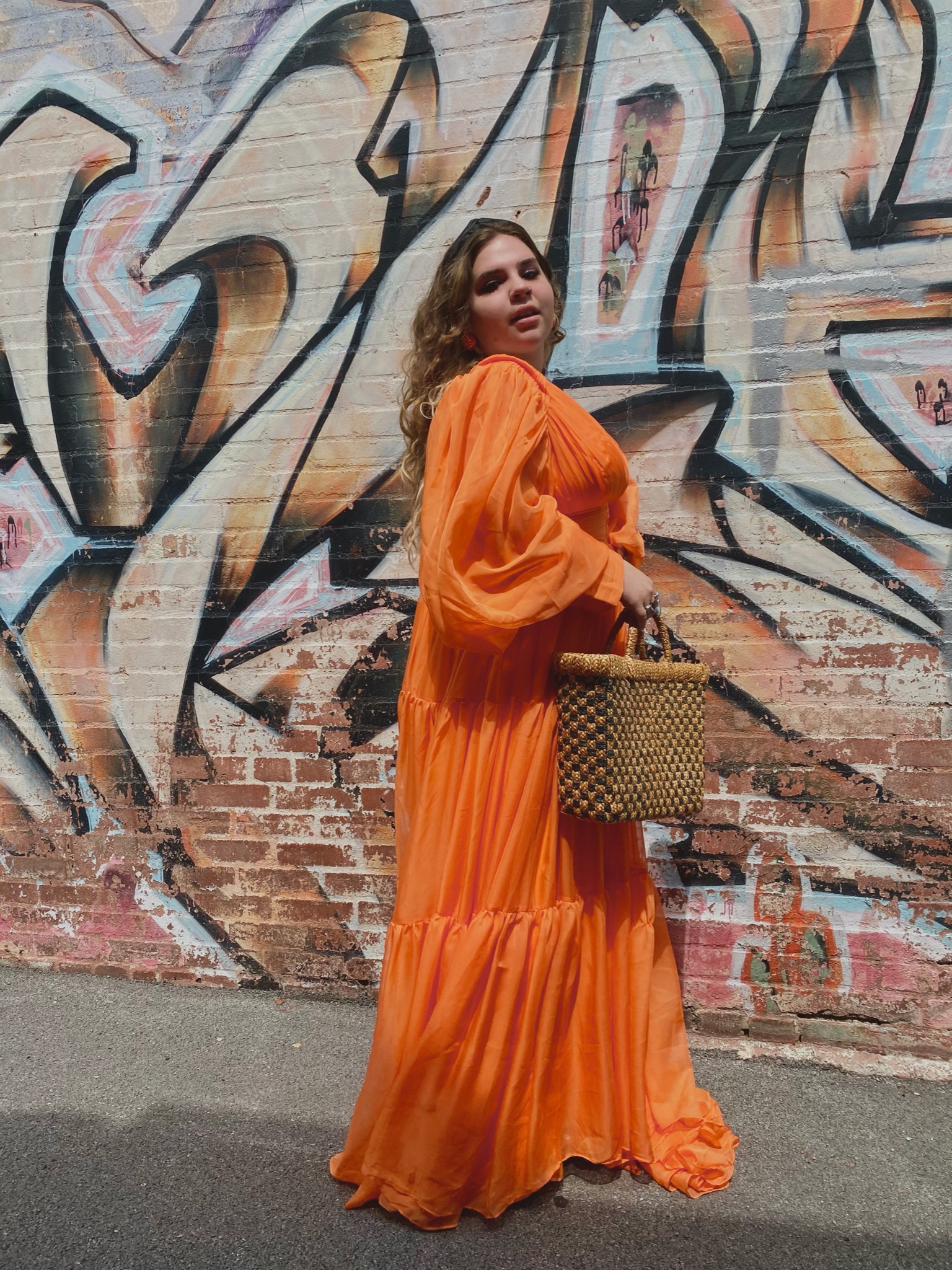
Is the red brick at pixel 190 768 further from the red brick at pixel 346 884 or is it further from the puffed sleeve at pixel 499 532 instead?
the puffed sleeve at pixel 499 532

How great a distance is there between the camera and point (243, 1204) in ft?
6.02

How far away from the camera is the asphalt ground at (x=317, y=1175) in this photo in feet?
5.52

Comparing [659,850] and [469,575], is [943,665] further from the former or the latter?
[469,575]

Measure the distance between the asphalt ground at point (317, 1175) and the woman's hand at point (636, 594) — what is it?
120 centimetres

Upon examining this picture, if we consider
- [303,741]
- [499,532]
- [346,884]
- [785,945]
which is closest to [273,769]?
[303,741]

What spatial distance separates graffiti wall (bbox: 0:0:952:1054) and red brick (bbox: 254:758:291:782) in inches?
0.5

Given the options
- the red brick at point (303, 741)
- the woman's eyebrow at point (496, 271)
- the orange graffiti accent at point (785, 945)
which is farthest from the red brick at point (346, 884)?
the woman's eyebrow at point (496, 271)

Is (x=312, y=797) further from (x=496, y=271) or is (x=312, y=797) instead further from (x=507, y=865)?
(x=496, y=271)

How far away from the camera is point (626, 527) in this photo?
2.07 m

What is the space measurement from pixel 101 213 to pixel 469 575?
2.08 meters

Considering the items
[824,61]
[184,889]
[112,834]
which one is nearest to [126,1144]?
[184,889]

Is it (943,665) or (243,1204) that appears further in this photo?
(943,665)

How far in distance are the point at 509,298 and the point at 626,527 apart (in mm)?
586

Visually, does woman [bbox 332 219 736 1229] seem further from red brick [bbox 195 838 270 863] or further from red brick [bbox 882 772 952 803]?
red brick [bbox 195 838 270 863]
